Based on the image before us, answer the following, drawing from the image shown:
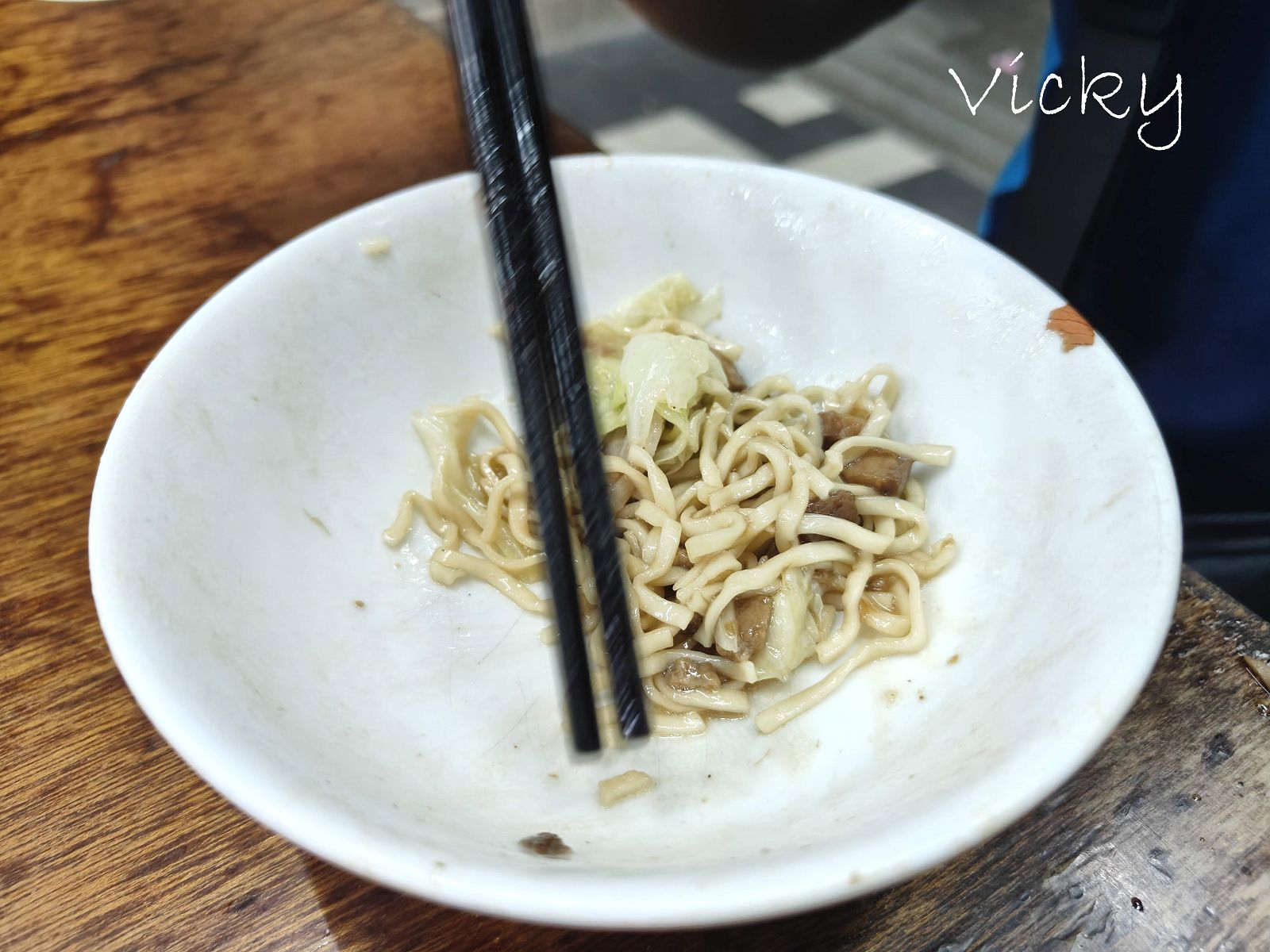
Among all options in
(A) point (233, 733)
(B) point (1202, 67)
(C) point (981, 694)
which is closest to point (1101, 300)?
(B) point (1202, 67)

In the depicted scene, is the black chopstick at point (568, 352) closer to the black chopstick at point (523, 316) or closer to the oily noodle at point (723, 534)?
the black chopstick at point (523, 316)

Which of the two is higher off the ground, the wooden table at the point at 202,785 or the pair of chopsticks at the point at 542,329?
the pair of chopsticks at the point at 542,329

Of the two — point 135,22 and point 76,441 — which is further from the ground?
point 135,22

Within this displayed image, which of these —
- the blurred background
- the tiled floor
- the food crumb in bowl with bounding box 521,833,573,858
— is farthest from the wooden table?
the tiled floor

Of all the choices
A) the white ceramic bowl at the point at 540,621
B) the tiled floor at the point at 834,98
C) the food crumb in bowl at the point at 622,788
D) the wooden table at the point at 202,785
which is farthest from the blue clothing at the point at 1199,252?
the tiled floor at the point at 834,98

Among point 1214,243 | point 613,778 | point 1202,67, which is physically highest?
point 1202,67

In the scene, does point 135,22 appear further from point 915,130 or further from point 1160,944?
point 915,130

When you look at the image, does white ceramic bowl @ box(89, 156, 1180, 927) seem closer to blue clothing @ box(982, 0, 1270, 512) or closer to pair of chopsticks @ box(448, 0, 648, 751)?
pair of chopsticks @ box(448, 0, 648, 751)

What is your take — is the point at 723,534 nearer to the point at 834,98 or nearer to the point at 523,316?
the point at 523,316
